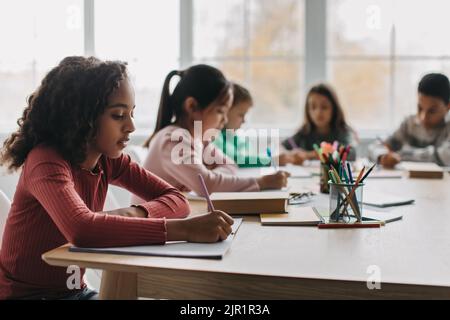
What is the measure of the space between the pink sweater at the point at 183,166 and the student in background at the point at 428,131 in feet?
3.43

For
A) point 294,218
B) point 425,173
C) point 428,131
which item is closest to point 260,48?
point 428,131

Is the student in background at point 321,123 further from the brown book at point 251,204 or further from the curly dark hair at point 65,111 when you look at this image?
the curly dark hair at point 65,111

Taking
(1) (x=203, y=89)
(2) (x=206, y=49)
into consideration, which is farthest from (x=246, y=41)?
(1) (x=203, y=89)

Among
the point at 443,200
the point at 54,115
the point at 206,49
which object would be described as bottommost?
the point at 443,200

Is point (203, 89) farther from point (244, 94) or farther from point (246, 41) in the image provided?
point (246, 41)

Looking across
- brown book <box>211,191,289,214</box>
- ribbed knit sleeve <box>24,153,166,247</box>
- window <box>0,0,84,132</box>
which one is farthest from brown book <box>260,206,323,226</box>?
window <box>0,0,84,132</box>

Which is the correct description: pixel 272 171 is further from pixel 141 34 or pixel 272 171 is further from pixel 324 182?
pixel 141 34

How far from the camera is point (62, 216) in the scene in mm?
1036

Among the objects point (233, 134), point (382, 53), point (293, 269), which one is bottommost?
point (293, 269)

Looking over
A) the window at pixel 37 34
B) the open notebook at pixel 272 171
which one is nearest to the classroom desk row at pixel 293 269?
the open notebook at pixel 272 171

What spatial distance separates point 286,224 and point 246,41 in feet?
9.14

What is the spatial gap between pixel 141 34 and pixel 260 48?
0.83 meters

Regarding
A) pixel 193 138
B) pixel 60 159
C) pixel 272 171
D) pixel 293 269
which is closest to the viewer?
pixel 293 269

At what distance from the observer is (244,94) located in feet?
9.10
